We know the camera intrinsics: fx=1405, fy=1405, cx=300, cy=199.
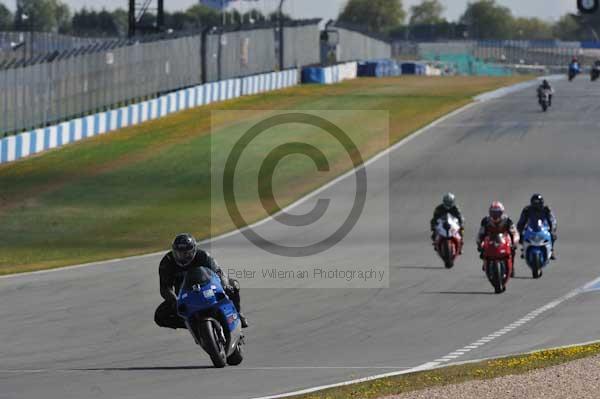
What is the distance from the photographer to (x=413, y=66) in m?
115

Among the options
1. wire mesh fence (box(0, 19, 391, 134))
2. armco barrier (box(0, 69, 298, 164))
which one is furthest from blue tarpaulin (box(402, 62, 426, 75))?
armco barrier (box(0, 69, 298, 164))

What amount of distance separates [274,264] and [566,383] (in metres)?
13.6

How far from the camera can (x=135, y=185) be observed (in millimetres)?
41812

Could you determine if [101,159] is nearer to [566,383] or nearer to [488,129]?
[488,129]

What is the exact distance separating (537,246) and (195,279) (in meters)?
11.0

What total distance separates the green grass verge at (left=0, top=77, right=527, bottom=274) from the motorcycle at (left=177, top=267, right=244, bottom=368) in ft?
39.2

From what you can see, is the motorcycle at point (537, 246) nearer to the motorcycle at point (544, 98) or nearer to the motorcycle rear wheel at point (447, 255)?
the motorcycle rear wheel at point (447, 255)

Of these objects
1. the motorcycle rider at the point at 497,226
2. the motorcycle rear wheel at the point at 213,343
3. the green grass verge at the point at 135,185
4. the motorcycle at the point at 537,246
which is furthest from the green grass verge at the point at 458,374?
the green grass verge at the point at 135,185

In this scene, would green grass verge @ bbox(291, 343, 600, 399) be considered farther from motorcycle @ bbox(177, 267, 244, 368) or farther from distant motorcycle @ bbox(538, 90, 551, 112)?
distant motorcycle @ bbox(538, 90, 551, 112)

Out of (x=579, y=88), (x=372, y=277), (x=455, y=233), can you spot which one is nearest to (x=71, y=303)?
(x=372, y=277)

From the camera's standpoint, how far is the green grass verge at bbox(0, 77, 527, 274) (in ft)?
102

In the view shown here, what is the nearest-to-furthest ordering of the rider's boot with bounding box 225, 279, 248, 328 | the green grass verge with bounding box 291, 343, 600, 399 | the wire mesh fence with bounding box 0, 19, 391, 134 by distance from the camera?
the green grass verge with bounding box 291, 343, 600, 399 → the rider's boot with bounding box 225, 279, 248, 328 → the wire mesh fence with bounding box 0, 19, 391, 134

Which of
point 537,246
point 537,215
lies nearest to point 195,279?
point 537,246

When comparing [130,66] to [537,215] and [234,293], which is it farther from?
[234,293]
